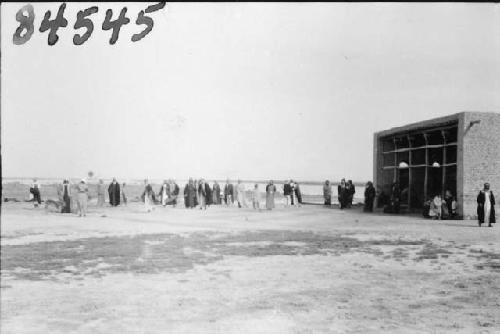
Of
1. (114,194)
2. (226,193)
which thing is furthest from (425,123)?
(114,194)

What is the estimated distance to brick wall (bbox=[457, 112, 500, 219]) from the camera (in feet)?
51.9

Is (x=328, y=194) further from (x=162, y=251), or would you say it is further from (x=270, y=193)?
(x=162, y=251)

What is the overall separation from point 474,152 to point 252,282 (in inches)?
451

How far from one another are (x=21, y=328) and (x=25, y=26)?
121 inches

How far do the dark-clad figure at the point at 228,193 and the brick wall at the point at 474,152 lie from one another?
14002 mm

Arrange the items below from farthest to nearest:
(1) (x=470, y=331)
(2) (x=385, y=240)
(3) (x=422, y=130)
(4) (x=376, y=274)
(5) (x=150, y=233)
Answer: (3) (x=422, y=130) < (5) (x=150, y=233) < (2) (x=385, y=240) < (4) (x=376, y=274) < (1) (x=470, y=331)

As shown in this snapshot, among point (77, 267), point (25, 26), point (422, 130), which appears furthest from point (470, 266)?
point (422, 130)

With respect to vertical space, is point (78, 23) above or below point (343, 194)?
above

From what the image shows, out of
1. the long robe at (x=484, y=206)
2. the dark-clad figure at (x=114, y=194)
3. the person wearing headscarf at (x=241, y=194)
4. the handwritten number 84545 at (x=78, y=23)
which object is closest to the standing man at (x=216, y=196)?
the person wearing headscarf at (x=241, y=194)

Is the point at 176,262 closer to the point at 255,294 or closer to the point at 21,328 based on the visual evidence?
the point at 255,294

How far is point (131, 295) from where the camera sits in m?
6.64

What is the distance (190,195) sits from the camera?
24.5 meters

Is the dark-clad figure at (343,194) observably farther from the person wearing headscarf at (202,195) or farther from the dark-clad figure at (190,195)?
the dark-clad figure at (190,195)

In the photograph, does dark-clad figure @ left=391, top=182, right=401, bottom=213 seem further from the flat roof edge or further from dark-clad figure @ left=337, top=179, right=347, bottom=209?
dark-clad figure @ left=337, top=179, right=347, bottom=209
